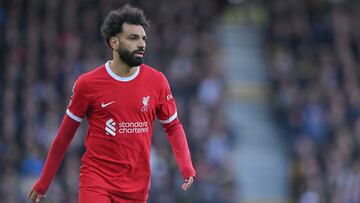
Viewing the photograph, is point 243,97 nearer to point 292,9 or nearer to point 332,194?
point 292,9

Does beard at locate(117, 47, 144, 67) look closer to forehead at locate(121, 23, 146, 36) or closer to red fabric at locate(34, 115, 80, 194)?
forehead at locate(121, 23, 146, 36)

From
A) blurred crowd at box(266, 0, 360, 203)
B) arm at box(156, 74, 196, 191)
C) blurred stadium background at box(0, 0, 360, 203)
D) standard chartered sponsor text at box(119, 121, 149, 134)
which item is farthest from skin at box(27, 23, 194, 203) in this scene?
blurred crowd at box(266, 0, 360, 203)

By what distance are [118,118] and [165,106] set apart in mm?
458

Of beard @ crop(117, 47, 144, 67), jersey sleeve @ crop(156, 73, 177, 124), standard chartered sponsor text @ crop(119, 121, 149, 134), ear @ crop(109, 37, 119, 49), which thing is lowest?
standard chartered sponsor text @ crop(119, 121, 149, 134)

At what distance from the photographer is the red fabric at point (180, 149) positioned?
26.0ft

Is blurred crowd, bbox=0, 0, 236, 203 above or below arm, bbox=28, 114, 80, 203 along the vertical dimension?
below

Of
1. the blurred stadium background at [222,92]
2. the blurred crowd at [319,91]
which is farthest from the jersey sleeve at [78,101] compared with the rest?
the blurred crowd at [319,91]

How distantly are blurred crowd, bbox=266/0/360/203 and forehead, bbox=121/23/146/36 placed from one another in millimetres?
8967

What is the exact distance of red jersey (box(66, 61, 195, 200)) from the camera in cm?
781

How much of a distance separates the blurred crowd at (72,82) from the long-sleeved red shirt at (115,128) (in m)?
6.74

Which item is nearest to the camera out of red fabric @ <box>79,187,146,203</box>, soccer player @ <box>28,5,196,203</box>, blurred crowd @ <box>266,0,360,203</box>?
red fabric @ <box>79,187,146,203</box>

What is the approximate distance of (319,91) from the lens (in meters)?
18.9

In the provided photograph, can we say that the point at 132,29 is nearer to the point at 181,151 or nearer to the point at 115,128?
the point at 115,128

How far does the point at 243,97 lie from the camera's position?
822 inches
